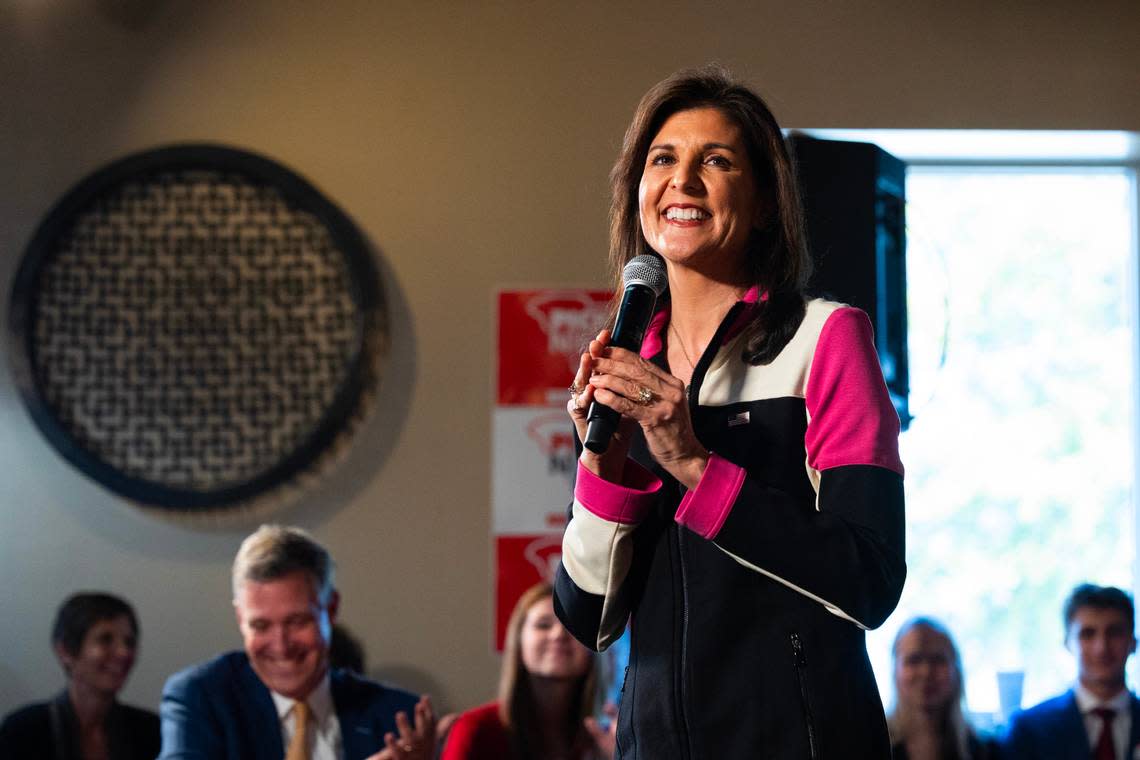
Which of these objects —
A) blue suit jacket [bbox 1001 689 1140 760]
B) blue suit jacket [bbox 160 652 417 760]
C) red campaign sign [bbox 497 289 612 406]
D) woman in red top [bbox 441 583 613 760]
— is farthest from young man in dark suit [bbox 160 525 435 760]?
blue suit jacket [bbox 1001 689 1140 760]

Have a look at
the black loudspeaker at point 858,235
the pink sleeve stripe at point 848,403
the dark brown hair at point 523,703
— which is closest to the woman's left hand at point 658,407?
the pink sleeve stripe at point 848,403

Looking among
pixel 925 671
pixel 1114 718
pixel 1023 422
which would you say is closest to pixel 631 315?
pixel 925 671

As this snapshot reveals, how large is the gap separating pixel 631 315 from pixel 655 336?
0.12 metres

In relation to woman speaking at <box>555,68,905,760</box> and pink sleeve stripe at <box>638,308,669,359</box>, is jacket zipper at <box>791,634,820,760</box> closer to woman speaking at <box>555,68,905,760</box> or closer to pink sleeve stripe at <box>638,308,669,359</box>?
woman speaking at <box>555,68,905,760</box>

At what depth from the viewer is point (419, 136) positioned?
3510 mm

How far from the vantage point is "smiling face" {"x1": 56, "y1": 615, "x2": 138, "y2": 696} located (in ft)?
10.5

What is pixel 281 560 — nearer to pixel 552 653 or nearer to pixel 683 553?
pixel 552 653

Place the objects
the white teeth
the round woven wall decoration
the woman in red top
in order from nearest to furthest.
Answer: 1. the white teeth
2. the woman in red top
3. the round woven wall decoration

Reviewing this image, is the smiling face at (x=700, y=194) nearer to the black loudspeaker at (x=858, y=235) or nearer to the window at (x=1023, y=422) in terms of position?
the black loudspeaker at (x=858, y=235)

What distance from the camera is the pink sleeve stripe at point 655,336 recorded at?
1253mm

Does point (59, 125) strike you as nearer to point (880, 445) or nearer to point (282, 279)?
point (282, 279)

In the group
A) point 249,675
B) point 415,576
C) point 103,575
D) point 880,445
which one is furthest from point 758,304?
point 103,575

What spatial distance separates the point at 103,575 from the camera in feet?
11.1

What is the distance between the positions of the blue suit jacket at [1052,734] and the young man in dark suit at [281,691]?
1550 millimetres
